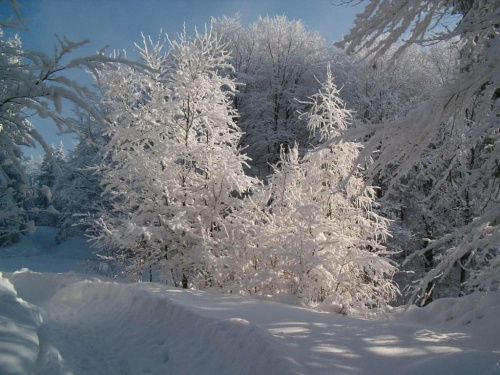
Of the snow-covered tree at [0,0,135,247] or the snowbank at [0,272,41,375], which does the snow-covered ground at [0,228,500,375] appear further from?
the snow-covered tree at [0,0,135,247]

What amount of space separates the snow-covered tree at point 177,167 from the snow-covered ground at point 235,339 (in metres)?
→ 2.53

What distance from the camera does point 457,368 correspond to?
3.17 meters

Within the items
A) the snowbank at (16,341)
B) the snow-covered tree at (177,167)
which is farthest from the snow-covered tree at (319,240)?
the snowbank at (16,341)

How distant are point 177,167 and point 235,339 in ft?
20.7

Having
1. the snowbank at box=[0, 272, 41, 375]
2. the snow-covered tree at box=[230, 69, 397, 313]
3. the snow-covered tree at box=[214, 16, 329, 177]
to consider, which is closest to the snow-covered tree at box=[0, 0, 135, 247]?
the snowbank at box=[0, 272, 41, 375]

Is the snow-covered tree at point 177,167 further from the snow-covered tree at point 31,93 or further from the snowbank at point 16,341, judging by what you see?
the snow-covered tree at point 31,93

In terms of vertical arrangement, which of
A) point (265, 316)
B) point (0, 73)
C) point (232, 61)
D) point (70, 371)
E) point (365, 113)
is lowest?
point (70, 371)

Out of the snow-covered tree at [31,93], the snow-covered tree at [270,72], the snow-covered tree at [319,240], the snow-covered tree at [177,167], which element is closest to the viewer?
the snow-covered tree at [31,93]

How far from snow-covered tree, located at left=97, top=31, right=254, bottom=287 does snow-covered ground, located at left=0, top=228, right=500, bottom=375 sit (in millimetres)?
2532

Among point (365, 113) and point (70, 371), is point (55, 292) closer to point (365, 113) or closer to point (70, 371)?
point (70, 371)

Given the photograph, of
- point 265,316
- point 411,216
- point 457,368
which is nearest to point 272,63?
point 411,216

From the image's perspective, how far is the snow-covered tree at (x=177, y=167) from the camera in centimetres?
930

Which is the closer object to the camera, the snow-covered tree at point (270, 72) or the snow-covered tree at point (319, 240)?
the snow-covered tree at point (319, 240)

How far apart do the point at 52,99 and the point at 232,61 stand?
2221 cm
